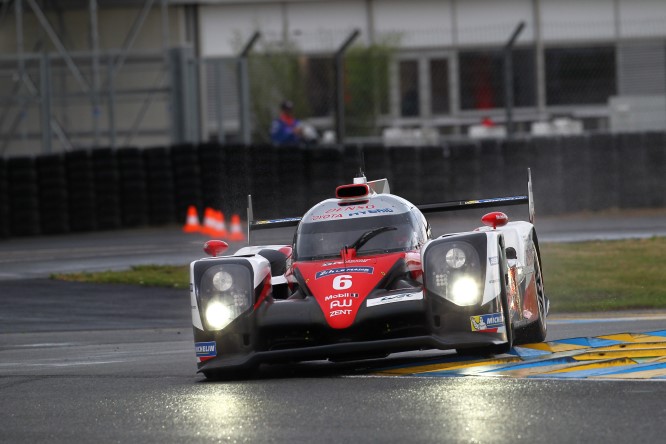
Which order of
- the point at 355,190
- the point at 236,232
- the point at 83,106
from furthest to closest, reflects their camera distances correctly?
the point at 83,106, the point at 236,232, the point at 355,190

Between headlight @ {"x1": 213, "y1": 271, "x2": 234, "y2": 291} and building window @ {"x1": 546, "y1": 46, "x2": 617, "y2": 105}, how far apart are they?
16.8 metres

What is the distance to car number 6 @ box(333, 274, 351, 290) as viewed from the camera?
879 centimetres

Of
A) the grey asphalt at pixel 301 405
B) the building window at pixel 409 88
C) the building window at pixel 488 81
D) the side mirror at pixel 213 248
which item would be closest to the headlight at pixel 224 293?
the grey asphalt at pixel 301 405

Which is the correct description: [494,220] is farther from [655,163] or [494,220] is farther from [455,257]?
[655,163]

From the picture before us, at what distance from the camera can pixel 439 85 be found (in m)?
27.3

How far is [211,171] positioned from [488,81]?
21.9 ft

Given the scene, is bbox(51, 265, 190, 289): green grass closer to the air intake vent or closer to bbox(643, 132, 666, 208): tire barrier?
the air intake vent

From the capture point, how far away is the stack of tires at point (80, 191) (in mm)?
22328

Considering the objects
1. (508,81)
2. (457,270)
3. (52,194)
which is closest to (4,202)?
(52,194)

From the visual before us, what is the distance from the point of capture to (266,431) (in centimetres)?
665

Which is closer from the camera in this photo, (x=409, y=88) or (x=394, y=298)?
(x=394, y=298)

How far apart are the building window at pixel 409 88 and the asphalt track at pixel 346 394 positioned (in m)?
13.5

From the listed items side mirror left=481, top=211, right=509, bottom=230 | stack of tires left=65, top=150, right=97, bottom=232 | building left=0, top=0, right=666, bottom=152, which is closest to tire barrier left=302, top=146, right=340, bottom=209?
building left=0, top=0, right=666, bottom=152

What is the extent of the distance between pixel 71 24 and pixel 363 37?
22.1 ft
